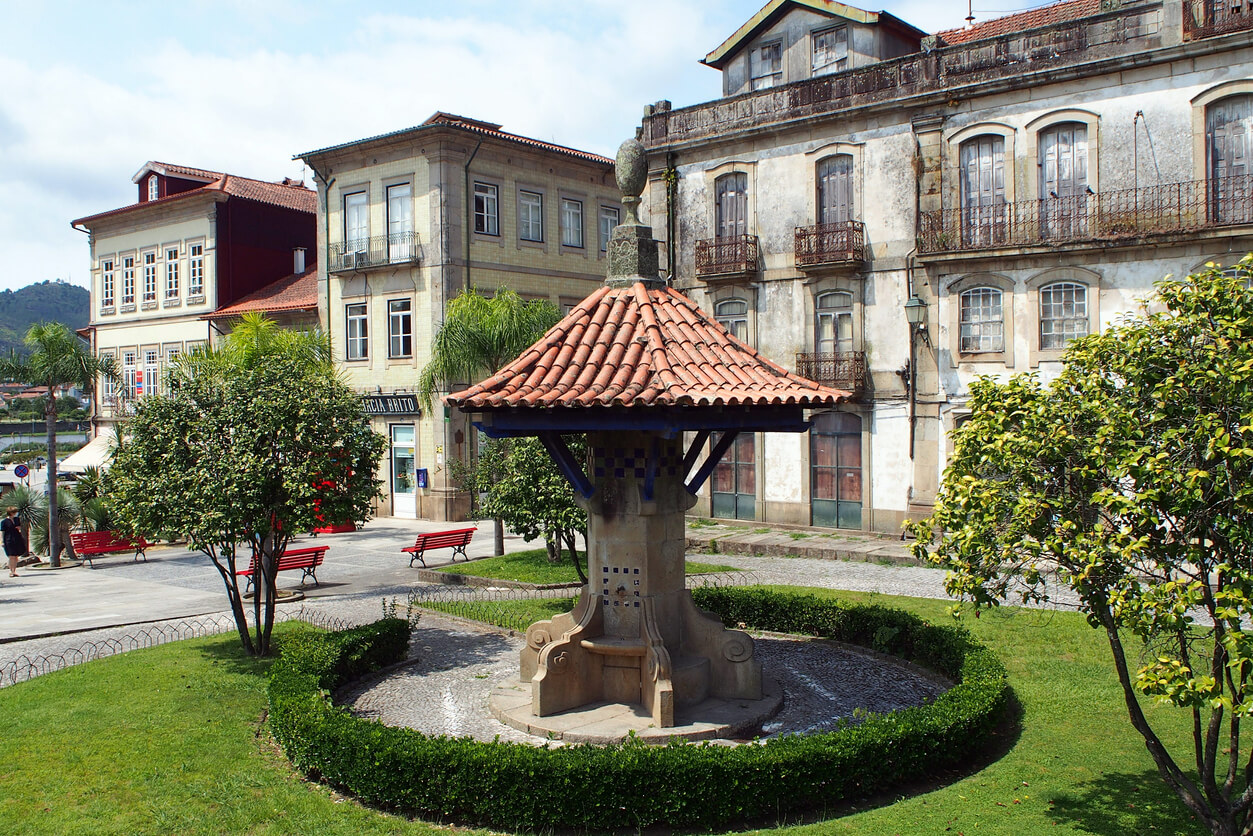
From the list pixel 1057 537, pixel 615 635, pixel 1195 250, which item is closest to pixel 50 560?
pixel 615 635

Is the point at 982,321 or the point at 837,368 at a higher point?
the point at 982,321

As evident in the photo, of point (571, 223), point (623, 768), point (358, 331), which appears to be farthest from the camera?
point (571, 223)

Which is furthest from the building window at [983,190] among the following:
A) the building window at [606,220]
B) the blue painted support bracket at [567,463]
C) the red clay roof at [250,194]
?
the red clay roof at [250,194]

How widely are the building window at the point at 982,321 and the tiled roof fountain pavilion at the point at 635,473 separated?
1450cm

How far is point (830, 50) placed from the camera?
87.5 ft

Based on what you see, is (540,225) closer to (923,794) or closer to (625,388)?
(625,388)

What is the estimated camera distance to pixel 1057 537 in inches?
267

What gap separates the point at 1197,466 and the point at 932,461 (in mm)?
18637

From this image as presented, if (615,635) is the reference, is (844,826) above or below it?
below

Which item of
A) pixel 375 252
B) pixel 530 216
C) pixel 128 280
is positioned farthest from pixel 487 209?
pixel 128 280

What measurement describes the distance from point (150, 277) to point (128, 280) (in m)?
1.74

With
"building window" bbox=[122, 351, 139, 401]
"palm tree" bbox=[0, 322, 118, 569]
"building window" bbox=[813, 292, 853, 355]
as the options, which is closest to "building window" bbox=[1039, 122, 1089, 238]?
"building window" bbox=[813, 292, 853, 355]

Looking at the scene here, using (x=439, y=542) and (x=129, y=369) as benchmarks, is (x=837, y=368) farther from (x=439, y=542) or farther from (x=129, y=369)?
(x=129, y=369)

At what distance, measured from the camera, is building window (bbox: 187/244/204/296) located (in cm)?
3972
